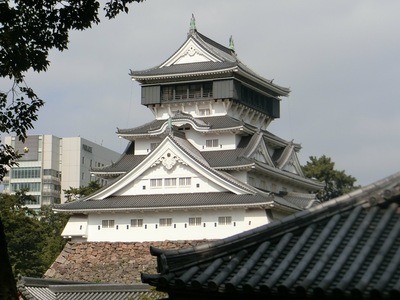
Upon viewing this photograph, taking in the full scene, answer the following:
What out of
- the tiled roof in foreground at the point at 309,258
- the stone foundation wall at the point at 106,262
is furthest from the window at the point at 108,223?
the tiled roof in foreground at the point at 309,258

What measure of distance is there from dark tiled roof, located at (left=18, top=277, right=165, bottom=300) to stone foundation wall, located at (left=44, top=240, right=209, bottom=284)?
11110 mm

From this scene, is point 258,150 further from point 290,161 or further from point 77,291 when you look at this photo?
point 77,291

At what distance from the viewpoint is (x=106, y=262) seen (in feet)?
145

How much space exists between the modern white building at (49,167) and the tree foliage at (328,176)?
43726 mm

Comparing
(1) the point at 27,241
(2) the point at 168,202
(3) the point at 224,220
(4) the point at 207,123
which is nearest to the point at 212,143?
(4) the point at 207,123

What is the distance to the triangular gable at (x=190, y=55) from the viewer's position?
158 feet

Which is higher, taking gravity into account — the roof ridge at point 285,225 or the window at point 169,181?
the window at point 169,181

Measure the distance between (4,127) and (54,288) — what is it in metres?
19.2

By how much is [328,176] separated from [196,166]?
91.9 feet

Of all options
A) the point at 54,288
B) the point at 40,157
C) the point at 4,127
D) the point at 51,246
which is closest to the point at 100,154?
the point at 40,157

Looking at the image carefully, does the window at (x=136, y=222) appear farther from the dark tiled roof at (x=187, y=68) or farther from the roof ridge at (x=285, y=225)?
the roof ridge at (x=285, y=225)

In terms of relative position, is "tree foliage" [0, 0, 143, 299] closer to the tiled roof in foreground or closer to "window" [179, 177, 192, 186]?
the tiled roof in foreground

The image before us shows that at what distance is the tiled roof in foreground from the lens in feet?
27.0

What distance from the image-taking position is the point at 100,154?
111938mm
